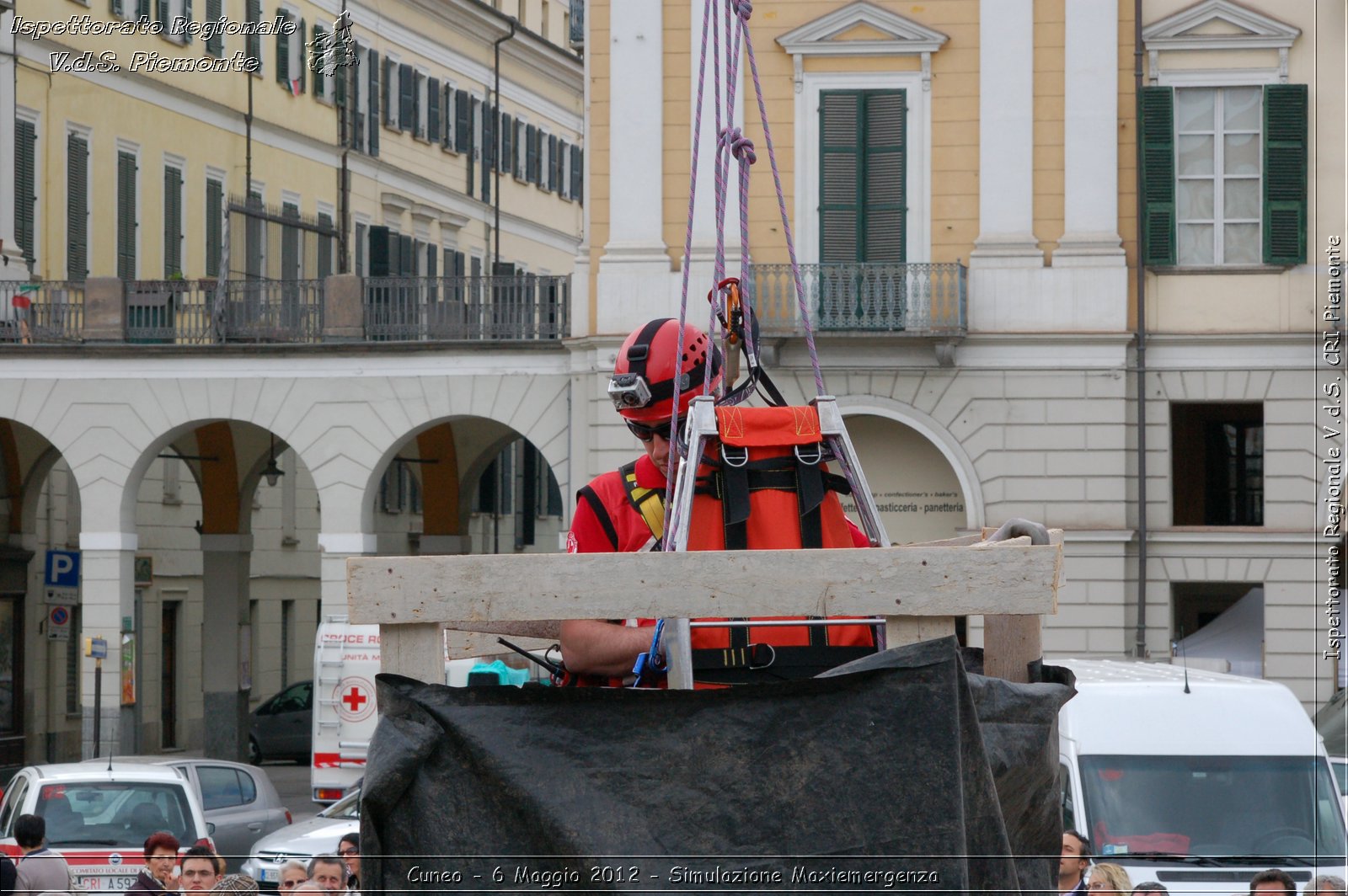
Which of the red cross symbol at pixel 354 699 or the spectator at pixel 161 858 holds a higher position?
the spectator at pixel 161 858

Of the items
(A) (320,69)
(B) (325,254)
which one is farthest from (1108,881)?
(B) (325,254)

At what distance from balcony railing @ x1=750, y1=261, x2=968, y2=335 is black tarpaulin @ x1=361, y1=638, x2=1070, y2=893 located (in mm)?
23612

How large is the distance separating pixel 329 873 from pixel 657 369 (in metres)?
5.86

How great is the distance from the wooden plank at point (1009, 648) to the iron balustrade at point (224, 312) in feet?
84.7

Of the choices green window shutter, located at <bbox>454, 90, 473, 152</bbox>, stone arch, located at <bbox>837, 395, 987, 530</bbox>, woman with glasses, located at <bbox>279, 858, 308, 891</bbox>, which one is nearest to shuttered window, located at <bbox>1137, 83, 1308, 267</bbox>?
stone arch, located at <bbox>837, 395, 987, 530</bbox>

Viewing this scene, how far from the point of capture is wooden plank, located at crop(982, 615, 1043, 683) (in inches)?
169

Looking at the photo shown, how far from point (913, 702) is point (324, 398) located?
2649 centimetres

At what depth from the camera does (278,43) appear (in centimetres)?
3600

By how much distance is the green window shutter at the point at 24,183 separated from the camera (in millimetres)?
31062

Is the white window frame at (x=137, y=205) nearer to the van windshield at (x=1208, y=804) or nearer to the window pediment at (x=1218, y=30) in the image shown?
the window pediment at (x=1218, y=30)

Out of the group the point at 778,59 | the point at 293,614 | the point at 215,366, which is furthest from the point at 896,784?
the point at 293,614

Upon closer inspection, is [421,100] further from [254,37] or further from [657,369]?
[657,369]

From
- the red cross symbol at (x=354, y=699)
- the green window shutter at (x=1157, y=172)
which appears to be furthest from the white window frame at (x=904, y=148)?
the red cross symbol at (x=354, y=699)

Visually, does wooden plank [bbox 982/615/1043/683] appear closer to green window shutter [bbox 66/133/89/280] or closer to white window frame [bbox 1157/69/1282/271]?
white window frame [bbox 1157/69/1282/271]
